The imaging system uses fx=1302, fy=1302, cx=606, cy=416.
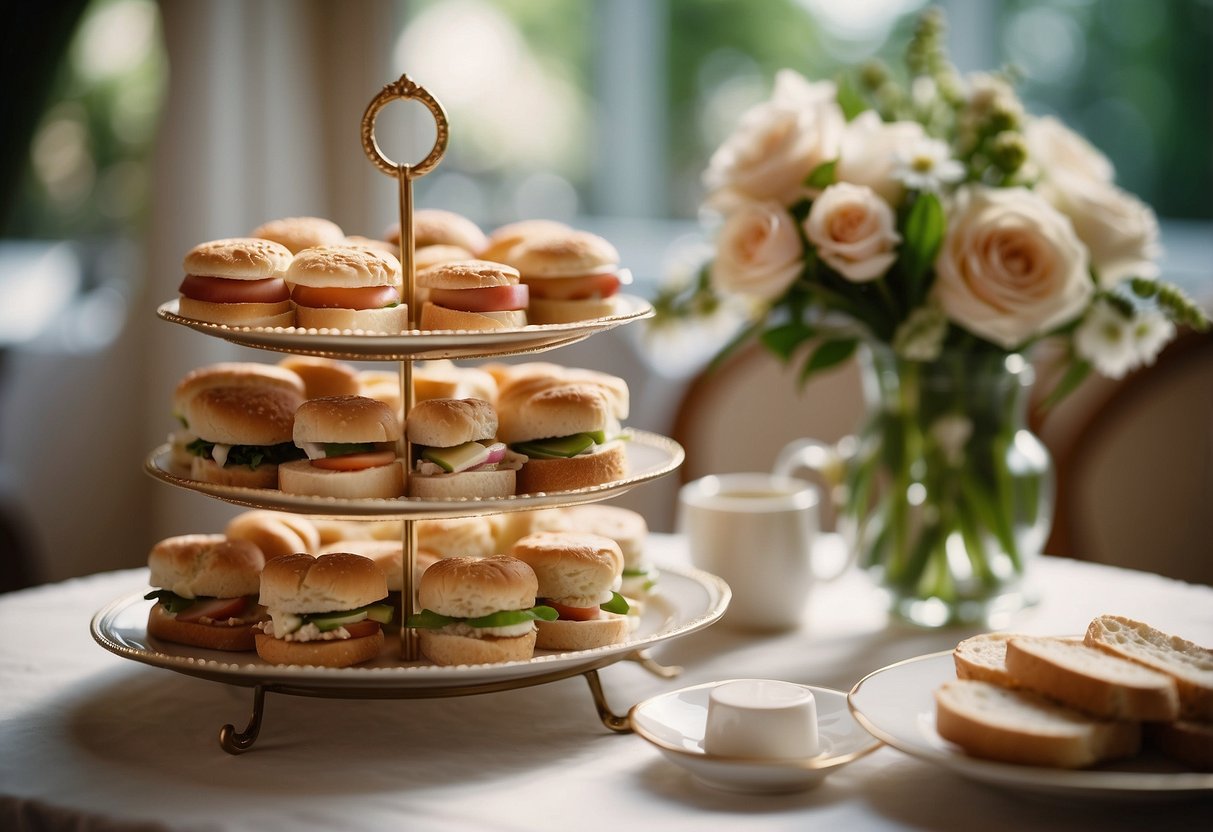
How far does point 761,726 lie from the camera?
1021 mm

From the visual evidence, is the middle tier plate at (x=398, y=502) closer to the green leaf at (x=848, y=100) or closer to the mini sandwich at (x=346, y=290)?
the mini sandwich at (x=346, y=290)

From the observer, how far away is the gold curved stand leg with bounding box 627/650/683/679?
1338mm

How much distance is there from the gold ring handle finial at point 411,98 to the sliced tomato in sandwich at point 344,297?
130 mm

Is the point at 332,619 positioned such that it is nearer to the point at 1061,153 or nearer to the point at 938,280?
the point at 938,280

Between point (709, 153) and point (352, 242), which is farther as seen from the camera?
point (709, 153)

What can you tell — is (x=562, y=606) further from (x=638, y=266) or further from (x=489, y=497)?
(x=638, y=266)

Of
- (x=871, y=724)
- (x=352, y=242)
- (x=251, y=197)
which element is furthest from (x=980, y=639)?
(x=251, y=197)

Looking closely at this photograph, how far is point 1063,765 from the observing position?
3.13 ft

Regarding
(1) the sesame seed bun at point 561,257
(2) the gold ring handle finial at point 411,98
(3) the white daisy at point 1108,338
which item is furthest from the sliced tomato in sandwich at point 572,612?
(3) the white daisy at point 1108,338

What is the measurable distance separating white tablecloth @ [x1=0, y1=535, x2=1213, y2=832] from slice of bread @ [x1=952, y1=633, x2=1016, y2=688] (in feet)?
0.29

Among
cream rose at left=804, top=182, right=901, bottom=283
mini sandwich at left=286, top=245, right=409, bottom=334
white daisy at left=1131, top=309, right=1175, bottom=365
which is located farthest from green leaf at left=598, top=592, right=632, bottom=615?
white daisy at left=1131, top=309, right=1175, bottom=365

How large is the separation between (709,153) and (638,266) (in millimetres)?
657

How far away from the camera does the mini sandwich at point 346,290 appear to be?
3.81ft

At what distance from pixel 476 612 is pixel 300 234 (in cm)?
43
